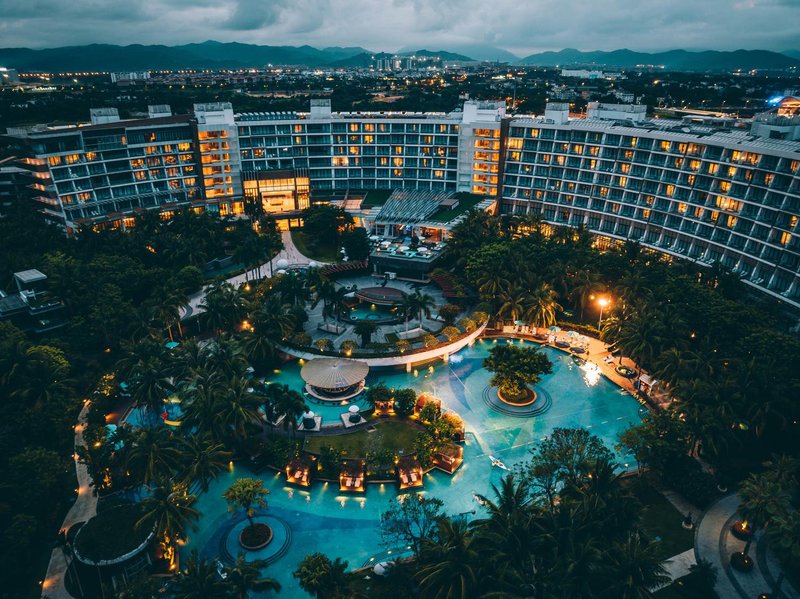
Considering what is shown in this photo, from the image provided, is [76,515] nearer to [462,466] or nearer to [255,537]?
[255,537]

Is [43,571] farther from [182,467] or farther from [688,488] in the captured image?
[688,488]

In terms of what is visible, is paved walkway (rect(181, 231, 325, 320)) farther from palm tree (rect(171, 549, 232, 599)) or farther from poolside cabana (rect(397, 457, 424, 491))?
palm tree (rect(171, 549, 232, 599))

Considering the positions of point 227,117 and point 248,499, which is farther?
point 227,117

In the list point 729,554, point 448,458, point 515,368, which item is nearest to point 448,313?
point 515,368

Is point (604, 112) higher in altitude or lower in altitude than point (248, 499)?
higher

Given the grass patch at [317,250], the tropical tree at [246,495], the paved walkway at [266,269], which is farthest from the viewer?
the grass patch at [317,250]

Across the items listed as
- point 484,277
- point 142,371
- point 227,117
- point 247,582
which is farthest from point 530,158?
point 247,582

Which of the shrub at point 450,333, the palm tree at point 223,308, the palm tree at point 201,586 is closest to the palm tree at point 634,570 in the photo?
the palm tree at point 201,586

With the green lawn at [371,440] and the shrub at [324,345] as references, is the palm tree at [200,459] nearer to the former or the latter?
the green lawn at [371,440]
